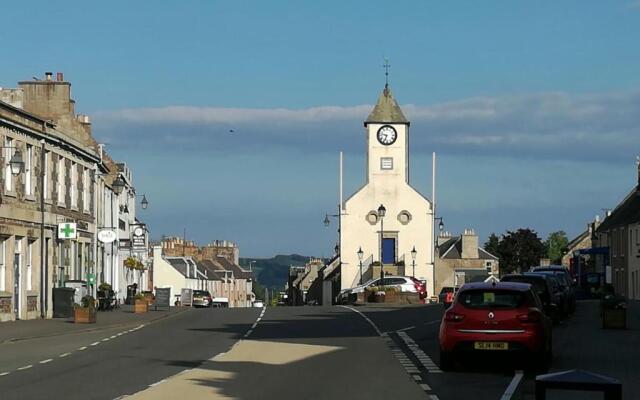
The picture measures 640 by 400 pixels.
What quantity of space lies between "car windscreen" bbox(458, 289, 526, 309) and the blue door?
84131 millimetres

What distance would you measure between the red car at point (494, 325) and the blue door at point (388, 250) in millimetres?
84175

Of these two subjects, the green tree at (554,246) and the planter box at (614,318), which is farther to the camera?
the green tree at (554,246)

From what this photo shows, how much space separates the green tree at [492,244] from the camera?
473 ft

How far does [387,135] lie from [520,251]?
35.3 m

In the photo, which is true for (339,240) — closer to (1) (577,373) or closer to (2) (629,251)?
(2) (629,251)

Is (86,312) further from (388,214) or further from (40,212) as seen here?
A: (388,214)

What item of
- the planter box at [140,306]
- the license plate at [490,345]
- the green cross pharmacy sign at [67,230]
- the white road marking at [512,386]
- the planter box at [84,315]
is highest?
the green cross pharmacy sign at [67,230]

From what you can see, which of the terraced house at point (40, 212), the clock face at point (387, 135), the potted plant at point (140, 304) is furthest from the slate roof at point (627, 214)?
the terraced house at point (40, 212)

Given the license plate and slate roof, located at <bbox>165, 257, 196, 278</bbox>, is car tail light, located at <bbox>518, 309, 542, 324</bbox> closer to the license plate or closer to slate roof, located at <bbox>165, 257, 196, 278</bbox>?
the license plate

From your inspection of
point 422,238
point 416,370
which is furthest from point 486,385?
point 422,238

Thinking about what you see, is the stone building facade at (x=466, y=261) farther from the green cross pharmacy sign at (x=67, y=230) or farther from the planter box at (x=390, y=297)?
the green cross pharmacy sign at (x=67, y=230)

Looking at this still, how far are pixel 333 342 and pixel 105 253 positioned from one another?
35.0 m

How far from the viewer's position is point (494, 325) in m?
21.0

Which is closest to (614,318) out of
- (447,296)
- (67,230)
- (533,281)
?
(533,281)
